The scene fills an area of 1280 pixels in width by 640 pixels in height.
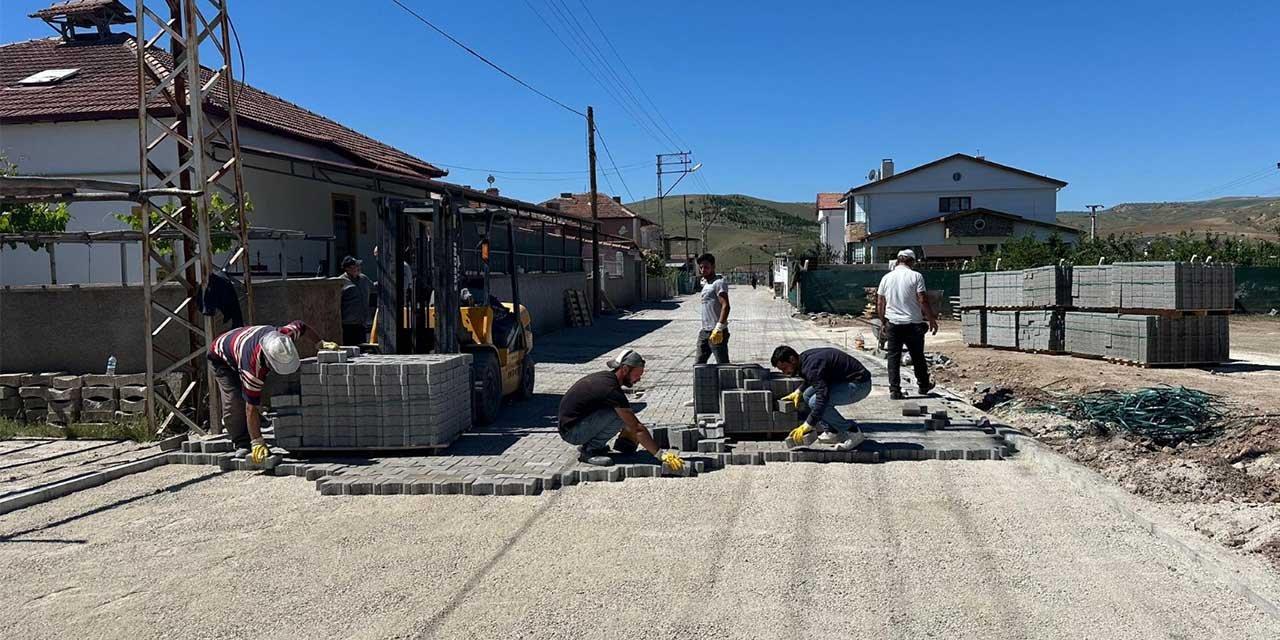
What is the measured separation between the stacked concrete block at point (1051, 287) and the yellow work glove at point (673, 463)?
10896 millimetres

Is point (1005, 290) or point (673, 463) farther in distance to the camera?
point (1005, 290)

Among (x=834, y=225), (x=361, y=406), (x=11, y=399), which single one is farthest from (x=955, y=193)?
(x=11, y=399)

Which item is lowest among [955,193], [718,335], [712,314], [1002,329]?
[1002,329]

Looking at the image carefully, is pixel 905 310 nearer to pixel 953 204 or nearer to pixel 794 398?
pixel 794 398

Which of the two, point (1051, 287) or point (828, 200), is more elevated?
point (828, 200)

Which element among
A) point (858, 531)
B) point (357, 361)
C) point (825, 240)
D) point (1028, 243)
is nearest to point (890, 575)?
point (858, 531)

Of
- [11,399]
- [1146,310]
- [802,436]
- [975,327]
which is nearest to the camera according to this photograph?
[802,436]

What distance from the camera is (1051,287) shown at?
15664 millimetres

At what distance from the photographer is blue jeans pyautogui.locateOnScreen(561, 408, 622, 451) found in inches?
302

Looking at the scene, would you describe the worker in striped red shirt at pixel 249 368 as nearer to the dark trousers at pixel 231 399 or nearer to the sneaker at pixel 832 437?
the dark trousers at pixel 231 399

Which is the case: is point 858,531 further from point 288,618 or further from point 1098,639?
point 288,618

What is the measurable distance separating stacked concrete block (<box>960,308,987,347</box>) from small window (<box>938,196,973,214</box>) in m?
33.7

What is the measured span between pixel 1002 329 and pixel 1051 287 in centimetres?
195

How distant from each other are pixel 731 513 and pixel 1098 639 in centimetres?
269
